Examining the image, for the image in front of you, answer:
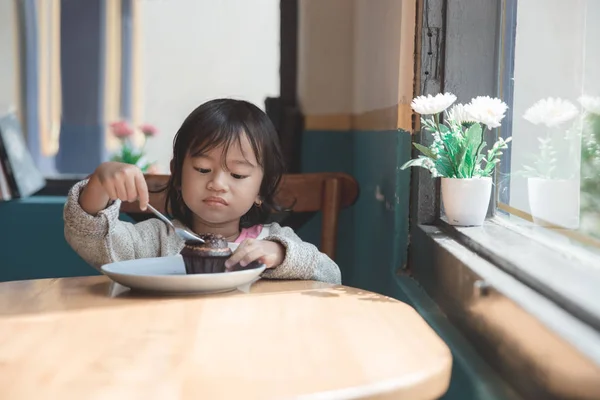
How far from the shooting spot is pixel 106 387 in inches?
25.7

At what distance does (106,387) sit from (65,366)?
0.09 metres

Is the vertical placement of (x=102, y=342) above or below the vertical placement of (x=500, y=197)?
below

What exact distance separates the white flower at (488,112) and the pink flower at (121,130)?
205 centimetres

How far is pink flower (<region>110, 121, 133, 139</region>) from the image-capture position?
2977 millimetres

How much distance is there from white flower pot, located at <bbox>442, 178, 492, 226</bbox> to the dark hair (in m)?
0.48

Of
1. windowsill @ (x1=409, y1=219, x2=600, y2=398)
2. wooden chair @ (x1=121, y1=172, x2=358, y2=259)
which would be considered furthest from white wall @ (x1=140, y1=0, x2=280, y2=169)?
windowsill @ (x1=409, y1=219, x2=600, y2=398)

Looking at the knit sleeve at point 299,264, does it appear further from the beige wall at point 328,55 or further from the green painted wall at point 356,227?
the beige wall at point 328,55

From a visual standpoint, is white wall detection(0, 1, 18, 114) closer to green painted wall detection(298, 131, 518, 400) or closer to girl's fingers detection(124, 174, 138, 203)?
green painted wall detection(298, 131, 518, 400)

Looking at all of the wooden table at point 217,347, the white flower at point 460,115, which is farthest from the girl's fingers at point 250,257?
the white flower at point 460,115

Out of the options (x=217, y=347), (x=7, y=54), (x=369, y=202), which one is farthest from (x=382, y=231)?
(x=7, y=54)

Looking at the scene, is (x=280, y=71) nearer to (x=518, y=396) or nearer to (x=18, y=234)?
(x=18, y=234)

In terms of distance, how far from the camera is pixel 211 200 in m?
1.51

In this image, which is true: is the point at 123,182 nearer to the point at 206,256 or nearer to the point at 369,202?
the point at 206,256

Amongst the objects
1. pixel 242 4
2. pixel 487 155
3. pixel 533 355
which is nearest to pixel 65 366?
pixel 533 355
